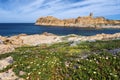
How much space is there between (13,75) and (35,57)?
337cm

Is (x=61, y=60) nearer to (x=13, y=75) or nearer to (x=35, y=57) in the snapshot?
(x=35, y=57)

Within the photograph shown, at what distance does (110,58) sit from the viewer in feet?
65.3

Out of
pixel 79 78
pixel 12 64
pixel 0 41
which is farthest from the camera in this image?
pixel 0 41

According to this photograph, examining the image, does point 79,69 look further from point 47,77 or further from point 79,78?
point 47,77

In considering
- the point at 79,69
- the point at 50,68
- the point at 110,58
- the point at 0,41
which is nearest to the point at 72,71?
the point at 79,69

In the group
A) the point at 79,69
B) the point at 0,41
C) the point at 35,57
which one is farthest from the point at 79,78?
the point at 0,41

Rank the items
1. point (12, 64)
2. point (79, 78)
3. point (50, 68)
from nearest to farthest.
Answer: point (79, 78) → point (50, 68) → point (12, 64)

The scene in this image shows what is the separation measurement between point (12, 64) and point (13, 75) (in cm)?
197

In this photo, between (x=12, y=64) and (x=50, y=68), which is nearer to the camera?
(x=50, y=68)

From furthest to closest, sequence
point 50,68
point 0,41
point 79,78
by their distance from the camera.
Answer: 1. point 0,41
2. point 50,68
3. point 79,78

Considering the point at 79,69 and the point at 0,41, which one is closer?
the point at 79,69

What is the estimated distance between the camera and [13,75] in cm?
1842

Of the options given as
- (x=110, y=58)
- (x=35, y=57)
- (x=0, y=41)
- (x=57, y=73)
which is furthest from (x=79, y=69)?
(x=0, y=41)

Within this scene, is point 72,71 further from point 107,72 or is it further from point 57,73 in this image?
point 107,72
